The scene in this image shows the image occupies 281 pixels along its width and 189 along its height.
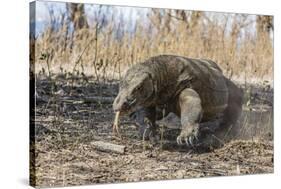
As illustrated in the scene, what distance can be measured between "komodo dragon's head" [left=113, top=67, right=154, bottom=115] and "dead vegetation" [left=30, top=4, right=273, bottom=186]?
8 centimetres

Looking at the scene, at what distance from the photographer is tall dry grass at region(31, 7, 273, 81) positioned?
24.0ft

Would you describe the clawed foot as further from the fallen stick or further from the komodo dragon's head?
the fallen stick

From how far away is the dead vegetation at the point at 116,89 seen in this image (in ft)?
23.6

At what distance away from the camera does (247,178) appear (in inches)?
326

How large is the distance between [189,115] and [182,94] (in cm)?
25

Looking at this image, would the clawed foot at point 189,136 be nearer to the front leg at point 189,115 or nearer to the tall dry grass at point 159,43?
the front leg at point 189,115

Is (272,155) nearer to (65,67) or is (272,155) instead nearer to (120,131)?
(120,131)

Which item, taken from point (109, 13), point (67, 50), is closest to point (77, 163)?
point (67, 50)

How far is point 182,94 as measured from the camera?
7906 millimetres

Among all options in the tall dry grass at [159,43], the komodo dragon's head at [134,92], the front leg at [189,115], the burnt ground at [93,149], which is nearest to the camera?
the burnt ground at [93,149]

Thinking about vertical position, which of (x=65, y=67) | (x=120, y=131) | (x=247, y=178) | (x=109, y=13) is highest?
(x=109, y=13)

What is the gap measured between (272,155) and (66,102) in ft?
9.15

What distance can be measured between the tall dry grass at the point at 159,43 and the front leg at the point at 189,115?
0.48 meters

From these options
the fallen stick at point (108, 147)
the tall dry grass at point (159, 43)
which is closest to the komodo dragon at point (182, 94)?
the tall dry grass at point (159, 43)
